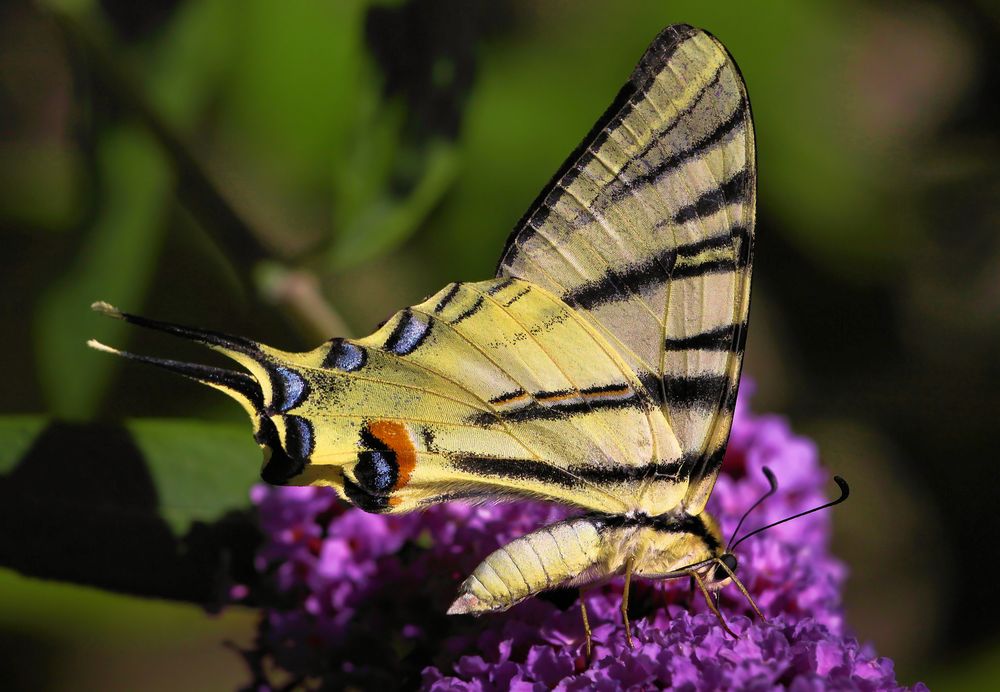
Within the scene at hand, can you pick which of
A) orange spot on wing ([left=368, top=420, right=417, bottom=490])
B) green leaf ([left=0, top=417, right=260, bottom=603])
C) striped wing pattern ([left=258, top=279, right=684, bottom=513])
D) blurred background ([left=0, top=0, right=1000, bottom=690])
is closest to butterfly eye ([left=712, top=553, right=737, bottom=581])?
striped wing pattern ([left=258, top=279, right=684, bottom=513])

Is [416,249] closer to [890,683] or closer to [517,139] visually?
[517,139]

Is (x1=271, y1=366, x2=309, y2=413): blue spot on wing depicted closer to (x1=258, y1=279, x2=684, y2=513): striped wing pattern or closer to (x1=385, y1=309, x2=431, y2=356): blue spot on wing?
(x1=258, y1=279, x2=684, y2=513): striped wing pattern

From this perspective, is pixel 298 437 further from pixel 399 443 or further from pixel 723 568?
pixel 723 568

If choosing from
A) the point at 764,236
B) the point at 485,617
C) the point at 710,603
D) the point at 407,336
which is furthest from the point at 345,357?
the point at 764,236

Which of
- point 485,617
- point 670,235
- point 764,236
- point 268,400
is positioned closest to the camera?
point 268,400

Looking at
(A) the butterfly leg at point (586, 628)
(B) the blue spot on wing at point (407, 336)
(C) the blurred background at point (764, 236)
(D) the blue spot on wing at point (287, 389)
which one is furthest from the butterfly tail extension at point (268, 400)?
(C) the blurred background at point (764, 236)

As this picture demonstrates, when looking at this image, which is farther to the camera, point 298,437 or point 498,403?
point 498,403

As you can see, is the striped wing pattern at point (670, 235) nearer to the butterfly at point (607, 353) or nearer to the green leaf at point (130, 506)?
the butterfly at point (607, 353)
